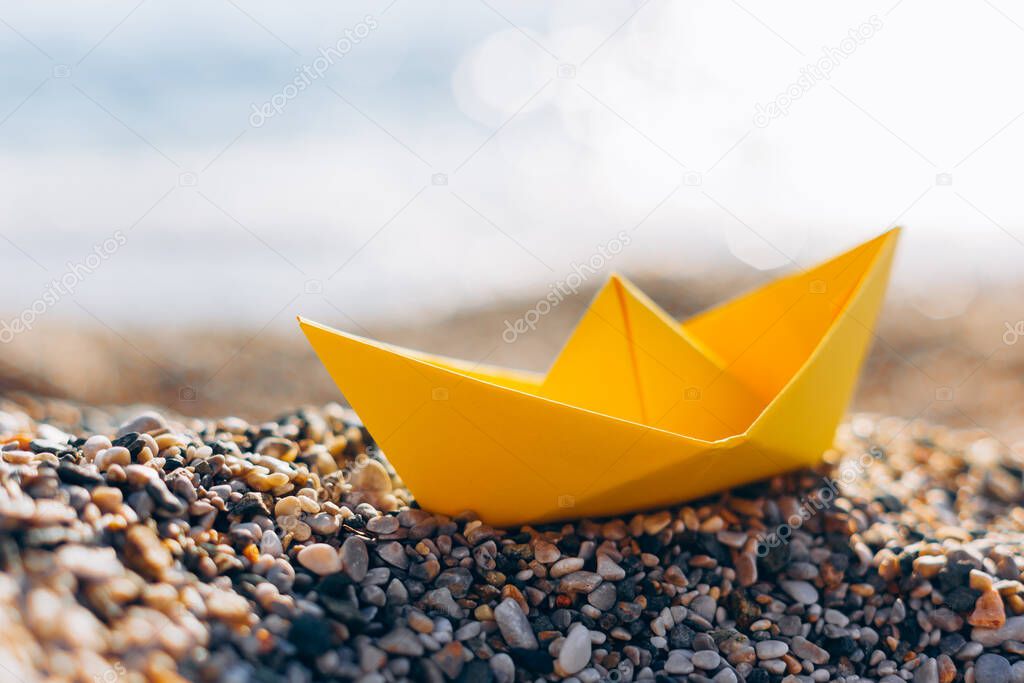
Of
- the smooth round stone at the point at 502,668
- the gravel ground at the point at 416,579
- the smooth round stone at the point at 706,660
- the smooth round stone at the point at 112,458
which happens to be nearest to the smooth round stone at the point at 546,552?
the gravel ground at the point at 416,579

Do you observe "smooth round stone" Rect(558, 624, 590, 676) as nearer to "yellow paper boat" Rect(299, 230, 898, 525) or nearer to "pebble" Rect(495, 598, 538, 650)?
"pebble" Rect(495, 598, 538, 650)

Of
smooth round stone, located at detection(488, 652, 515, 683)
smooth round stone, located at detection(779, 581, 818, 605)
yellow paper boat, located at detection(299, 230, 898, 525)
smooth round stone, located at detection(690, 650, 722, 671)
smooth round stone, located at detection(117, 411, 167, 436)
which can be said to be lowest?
smooth round stone, located at detection(488, 652, 515, 683)

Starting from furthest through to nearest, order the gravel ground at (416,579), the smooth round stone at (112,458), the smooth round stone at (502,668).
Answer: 1. the smooth round stone at (112,458)
2. the smooth round stone at (502,668)
3. the gravel ground at (416,579)

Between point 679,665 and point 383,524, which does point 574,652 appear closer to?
point 679,665

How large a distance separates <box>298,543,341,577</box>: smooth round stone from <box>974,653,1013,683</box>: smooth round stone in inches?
54.6

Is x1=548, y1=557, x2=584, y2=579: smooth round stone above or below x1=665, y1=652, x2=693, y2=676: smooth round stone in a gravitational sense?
above

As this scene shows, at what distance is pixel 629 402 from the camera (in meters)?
2.02

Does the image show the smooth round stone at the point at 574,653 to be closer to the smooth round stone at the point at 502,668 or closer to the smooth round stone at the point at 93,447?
the smooth round stone at the point at 502,668

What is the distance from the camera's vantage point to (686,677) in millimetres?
1514

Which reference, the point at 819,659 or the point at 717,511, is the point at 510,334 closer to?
the point at 717,511

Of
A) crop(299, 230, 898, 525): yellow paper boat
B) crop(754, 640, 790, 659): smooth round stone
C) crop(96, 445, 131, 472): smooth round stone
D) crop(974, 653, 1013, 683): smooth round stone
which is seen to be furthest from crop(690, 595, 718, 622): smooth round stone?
crop(96, 445, 131, 472): smooth round stone

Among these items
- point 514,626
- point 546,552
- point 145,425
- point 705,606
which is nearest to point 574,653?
point 514,626

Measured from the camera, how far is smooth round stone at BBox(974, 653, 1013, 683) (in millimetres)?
1577

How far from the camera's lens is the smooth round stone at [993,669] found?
1.58 m
